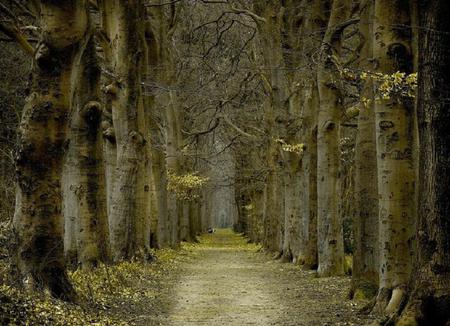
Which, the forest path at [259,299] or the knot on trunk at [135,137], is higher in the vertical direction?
the knot on trunk at [135,137]

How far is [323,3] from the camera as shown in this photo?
2106 centimetres

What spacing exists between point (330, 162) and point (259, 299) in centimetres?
504

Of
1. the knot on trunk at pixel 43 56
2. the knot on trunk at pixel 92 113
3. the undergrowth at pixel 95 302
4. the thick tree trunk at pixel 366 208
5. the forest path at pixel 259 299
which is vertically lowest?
the forest path at pixel 259 299

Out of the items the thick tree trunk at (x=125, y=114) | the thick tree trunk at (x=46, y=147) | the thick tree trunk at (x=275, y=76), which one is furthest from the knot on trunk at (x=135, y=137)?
the thick tree trunk at (x=46, y=147)

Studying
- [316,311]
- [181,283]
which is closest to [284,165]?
[181,283]

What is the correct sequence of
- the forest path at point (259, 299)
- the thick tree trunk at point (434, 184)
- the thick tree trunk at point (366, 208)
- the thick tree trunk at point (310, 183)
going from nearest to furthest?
the thick tree trunk at point (434, 184)
the forest path at point (259, 299)
the thick tree trunk at point (366, 208)
the thick tree trunk at point (310, 183)

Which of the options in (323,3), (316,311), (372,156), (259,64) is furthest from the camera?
(259,64)

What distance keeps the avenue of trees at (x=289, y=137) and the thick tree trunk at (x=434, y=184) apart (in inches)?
0.6

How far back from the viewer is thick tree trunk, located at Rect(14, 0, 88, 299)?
1023cm

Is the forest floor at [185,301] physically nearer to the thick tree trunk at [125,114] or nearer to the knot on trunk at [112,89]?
the thick tree trunk at [125,114]

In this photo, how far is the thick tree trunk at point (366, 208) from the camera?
1340cm

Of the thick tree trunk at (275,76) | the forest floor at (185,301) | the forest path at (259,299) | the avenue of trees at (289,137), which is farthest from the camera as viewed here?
the thick tree trunk at (275,76)

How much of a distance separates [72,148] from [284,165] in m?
12.4

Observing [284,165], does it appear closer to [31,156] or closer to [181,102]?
[181,102]
